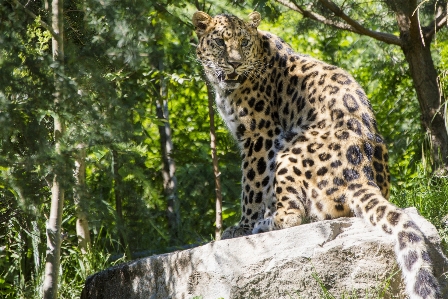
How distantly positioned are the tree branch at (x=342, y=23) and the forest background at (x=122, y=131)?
0.22 meters

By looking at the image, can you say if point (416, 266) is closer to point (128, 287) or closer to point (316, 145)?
point (316, 145)

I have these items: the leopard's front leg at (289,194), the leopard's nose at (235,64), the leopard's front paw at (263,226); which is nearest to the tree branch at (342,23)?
the leopard's nose at (235,64)

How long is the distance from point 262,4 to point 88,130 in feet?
9.29

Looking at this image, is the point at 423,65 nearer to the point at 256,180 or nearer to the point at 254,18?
the point at 254,18

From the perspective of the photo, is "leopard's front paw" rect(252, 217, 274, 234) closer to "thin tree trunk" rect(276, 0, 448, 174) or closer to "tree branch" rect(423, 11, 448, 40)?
"thin tree trunk" rect(276, 0, 448, 174)

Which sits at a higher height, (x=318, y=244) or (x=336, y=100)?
(x=336, y=100)

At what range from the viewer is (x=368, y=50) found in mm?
11695

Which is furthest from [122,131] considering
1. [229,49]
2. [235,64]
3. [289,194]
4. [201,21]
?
[201,21]

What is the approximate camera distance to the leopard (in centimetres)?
555

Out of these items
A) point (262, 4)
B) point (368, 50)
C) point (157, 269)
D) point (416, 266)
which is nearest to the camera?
point (416, 266)

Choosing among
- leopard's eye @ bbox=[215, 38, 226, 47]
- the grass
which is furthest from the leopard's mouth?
the grass

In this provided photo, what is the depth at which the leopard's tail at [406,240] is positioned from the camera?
15.8 feet

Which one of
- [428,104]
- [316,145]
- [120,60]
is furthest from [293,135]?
[428,104]

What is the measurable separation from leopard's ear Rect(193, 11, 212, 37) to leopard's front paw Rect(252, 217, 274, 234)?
2.31m
